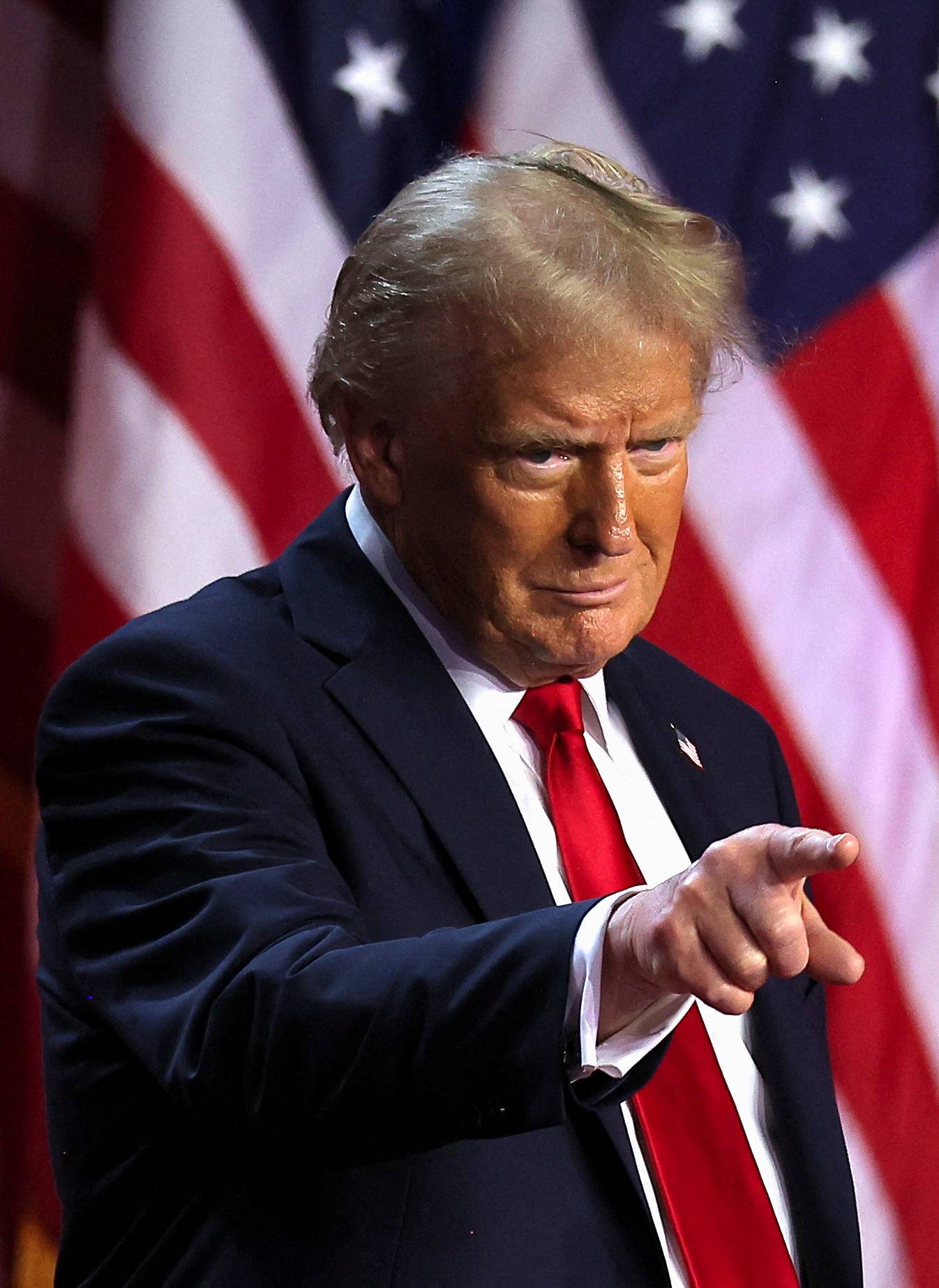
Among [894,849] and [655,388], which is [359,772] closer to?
[655,388]

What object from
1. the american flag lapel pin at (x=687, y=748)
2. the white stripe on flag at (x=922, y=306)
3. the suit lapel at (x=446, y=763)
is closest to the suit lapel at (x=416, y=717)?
the suit lapel at (x=446, y=763)

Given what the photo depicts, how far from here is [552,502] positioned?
1.21m

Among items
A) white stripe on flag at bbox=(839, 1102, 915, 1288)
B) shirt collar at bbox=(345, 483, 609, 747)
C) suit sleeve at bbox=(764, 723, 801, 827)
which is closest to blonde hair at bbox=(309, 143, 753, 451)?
shirt collar at bbox=(345, 483, 609, 747)

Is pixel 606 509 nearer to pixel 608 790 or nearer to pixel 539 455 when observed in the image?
pixel 539 455

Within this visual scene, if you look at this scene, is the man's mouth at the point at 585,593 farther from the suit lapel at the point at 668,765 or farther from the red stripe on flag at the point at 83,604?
the red stripe on flag at the point at 83,604

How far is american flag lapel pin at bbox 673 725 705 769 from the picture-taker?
1438 mm

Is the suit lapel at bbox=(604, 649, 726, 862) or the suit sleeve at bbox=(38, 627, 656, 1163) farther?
the suit lapel at bbox=(604, 649, 726, 862)

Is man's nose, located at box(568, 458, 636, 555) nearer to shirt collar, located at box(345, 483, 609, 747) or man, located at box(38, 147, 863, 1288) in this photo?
A: man, located at box(38, 147, 863, 1288)

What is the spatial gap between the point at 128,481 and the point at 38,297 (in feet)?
0.95

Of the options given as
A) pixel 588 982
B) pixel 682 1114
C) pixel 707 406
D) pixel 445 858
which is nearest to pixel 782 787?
pixel 682 1114

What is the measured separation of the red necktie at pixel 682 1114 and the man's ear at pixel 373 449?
0.19 m

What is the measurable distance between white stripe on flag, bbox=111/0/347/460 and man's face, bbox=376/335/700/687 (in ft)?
3.10

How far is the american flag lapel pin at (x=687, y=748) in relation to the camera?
1.44 metres

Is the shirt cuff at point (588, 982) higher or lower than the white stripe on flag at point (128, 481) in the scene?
lower
